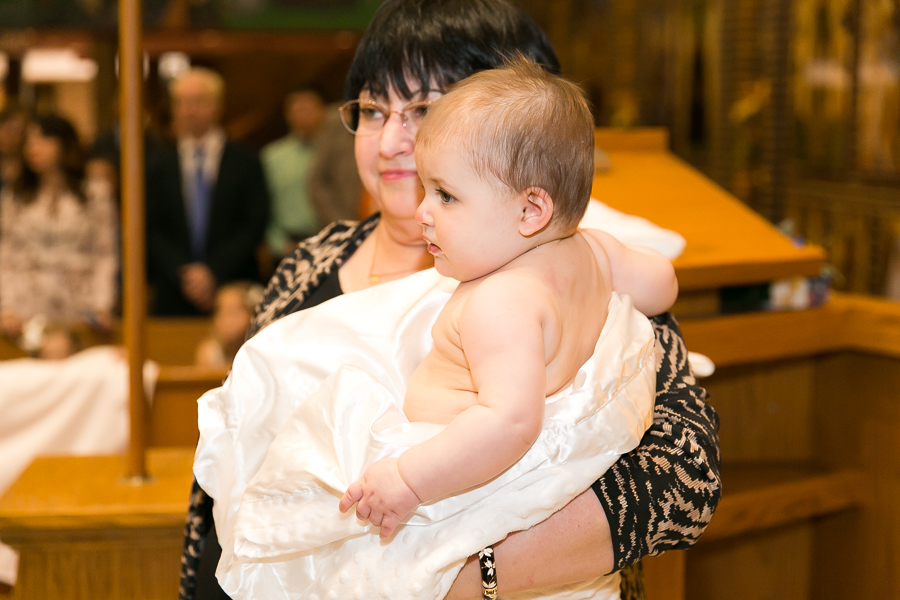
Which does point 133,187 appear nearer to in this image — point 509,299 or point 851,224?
point 509,299

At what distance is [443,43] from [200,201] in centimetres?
430

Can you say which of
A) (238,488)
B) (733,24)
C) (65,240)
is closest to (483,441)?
(238,488)

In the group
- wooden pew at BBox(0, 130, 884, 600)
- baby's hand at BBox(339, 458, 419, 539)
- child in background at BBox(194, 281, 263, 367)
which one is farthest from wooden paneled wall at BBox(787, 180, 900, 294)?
baby's hand at BBox(339, 458, 419, 539)

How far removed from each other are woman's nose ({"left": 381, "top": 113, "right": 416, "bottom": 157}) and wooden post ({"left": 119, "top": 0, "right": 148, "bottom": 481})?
599 millimetres

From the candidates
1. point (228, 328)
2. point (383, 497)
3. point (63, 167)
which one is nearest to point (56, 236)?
point (63, 167)

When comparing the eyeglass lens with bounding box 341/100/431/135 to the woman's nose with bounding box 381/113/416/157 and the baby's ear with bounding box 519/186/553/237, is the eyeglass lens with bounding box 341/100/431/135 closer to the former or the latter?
the woman's nose with bounding box 381/113/416/157

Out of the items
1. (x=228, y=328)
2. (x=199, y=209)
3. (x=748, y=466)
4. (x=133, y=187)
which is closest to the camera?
(x=133, y=187)

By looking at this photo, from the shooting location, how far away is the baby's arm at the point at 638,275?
1.40 metres

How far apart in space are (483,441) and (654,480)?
0.33 m

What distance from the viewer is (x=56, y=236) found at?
4977mm

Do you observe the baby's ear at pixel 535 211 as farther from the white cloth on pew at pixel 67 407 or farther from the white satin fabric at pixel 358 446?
the white cloth on pew at pixel 67 407

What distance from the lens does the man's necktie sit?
551 cm

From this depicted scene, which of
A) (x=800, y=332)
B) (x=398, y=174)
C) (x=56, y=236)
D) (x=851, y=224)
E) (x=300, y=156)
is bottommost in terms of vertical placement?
(x=851, y=224)

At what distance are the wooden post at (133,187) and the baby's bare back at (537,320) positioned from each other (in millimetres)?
808
